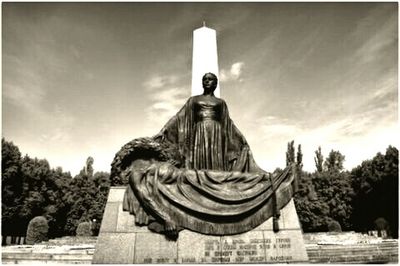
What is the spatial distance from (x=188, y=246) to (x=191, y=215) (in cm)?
59

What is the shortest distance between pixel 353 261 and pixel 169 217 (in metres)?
5.98

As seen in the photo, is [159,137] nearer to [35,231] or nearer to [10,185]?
[35,231]

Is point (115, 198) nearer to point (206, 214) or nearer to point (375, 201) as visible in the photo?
point (206, 214)

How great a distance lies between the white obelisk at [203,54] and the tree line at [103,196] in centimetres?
2351

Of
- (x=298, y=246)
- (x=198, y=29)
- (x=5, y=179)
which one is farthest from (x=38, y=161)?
(x=298, y=246)

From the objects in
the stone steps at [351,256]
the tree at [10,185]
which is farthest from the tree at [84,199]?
the stone steps at [351,256]

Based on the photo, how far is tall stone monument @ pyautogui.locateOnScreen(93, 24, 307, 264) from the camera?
6.97 metres

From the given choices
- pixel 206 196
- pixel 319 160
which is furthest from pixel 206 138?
pixel 319 160

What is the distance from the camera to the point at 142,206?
7.29 metres

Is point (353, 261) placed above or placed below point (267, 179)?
below

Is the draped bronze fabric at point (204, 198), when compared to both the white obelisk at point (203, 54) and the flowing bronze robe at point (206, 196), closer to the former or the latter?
the flowing bronze robe at point (206, 196)

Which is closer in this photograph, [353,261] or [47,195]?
[353,261]

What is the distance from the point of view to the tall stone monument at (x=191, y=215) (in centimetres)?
697

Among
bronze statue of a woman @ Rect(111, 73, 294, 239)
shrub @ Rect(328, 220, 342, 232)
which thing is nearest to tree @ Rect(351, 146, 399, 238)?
shrub @ Rect(328, 220, 342, 232)
